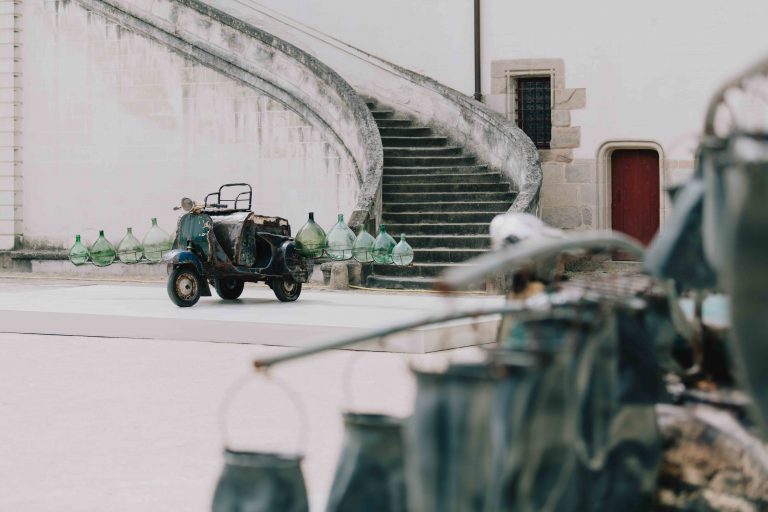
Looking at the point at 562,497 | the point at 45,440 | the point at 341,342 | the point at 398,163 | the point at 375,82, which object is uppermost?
the point at 375,82

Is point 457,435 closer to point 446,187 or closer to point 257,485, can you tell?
point 257,485

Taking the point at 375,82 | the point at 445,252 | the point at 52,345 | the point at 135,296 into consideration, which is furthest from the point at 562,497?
the point at 375,82

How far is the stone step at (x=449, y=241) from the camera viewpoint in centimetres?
1777

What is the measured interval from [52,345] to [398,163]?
9238 millimetres

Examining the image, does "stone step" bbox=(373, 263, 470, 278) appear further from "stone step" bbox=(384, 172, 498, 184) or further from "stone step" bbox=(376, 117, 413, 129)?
"stone step" bbox=(376, 117, 413, 129)

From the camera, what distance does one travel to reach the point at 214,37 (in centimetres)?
2052

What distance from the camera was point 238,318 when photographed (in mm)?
12062

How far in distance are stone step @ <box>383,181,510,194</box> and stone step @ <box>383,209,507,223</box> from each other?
2.15 feet

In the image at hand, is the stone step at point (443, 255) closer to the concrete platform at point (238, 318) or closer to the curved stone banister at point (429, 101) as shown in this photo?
the curved stone banister at point (429, 101)

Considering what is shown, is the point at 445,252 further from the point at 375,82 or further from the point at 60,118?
the point at 60,118

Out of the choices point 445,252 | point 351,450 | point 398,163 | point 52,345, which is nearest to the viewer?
point 351,450

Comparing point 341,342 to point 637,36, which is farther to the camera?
point 637,36

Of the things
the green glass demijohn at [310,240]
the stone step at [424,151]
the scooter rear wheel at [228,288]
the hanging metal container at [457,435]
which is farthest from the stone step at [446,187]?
the hanging metal container at [457,435]

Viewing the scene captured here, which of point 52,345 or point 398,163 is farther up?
point 398,163
